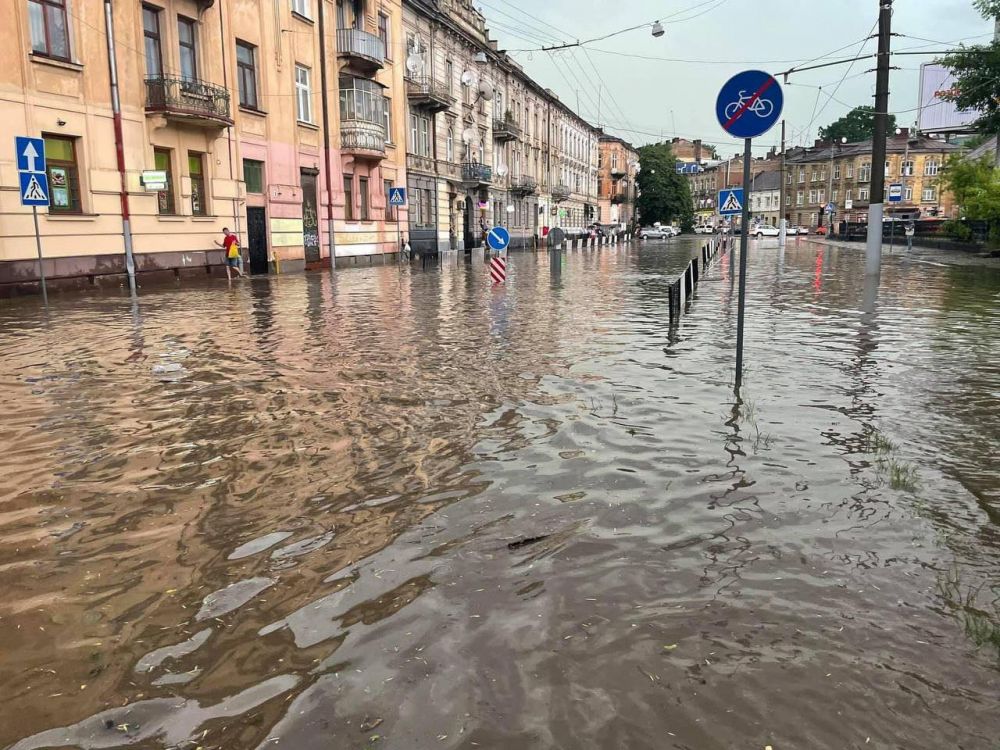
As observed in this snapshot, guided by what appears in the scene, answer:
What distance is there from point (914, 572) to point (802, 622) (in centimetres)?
86

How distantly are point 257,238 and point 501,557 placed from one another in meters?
27.1

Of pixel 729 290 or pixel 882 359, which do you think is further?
pixel 729 290

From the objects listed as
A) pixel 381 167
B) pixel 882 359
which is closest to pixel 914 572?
pixel 882 359

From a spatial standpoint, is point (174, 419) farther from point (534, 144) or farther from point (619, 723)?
point (534, 144)

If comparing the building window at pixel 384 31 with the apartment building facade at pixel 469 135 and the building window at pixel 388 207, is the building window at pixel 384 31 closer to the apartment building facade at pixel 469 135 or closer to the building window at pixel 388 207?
the apartment building facade at pixel 469 135

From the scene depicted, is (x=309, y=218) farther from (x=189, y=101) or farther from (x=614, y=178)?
(x=614, y=178)

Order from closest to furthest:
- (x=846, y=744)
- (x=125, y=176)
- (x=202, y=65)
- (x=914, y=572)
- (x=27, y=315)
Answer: (x=846, y=744) < (x=914, y=572) < (x=27, y=315) < (x=125, y=176) < (x=202, y=65)

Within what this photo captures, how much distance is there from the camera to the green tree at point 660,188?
10706 cm

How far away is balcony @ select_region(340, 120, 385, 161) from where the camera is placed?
3372 cm

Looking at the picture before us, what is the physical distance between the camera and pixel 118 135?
2153 cm

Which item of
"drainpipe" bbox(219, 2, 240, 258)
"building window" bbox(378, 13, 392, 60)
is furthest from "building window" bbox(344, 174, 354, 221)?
"drainpipe" bbox(219, 2, 240, 258)

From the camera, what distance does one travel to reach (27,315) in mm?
15492

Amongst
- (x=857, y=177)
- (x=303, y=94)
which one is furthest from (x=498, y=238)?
(x=857, y=177)

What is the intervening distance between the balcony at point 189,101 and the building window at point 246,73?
2.31 m
